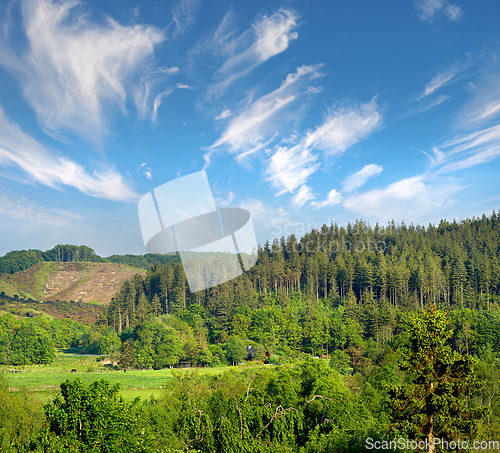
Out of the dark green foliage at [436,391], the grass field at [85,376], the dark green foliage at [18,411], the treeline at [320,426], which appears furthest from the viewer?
the grass field at [85,376]

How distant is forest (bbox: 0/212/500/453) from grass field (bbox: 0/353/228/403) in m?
4.39

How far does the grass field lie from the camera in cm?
4898

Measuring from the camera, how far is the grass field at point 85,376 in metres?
49.0

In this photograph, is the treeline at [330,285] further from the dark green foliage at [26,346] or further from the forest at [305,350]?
→ the dark green foliage at [26,346]

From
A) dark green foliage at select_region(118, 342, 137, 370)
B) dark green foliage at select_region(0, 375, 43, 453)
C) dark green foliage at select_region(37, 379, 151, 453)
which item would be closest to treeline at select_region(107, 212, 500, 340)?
dark green foliage at select_region(118, 342, 137, 370)

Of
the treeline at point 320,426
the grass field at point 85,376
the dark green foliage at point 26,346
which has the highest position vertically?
the treeline at point 320,426

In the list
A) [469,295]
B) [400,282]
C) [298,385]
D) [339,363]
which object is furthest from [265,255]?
[298,385]

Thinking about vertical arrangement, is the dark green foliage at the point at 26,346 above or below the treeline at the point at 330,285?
below

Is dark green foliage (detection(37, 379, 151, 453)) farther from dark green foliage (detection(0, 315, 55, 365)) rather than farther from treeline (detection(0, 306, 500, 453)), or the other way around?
dark green foliage (detection(0, 315, 55, 365))

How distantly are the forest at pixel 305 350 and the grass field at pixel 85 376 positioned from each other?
14.4ft

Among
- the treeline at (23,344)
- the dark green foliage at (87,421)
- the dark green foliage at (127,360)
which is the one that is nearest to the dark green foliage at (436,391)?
the dark green foliage at (87,421)

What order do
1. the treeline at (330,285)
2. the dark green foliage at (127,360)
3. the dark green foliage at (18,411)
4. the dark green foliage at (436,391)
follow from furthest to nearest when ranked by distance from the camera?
the treeline at (330,285)
the dark green foliage at (127,360)
the dark green foliage at (18,411)
the dark green foliage at (436,391)

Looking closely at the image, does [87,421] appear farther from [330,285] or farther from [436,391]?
[330,285]

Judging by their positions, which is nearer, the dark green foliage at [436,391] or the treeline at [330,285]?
the dark green foliage at [436,391]
